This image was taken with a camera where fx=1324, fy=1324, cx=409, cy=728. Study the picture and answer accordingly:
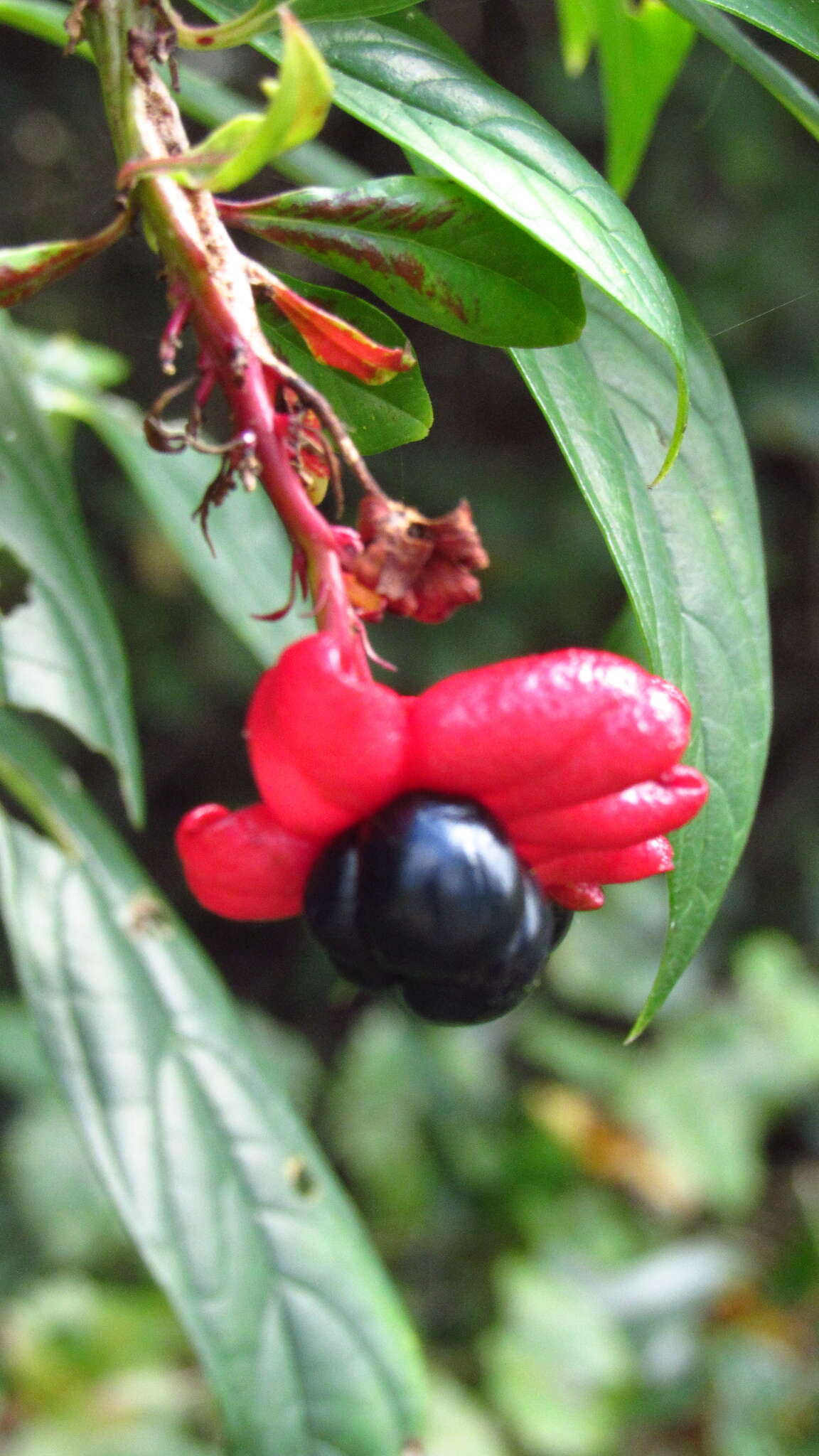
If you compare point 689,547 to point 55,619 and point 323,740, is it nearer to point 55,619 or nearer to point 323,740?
point 323,740

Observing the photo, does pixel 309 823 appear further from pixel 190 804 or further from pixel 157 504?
pixel 190 804

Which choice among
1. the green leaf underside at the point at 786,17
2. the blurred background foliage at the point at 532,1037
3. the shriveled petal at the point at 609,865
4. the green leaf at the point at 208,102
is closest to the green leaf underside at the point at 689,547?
the shriveled petal at the point at 609,865

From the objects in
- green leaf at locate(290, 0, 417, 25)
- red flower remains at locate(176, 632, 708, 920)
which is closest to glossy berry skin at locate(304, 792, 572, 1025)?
red flower remains at locate(176, 632, 708, 920)

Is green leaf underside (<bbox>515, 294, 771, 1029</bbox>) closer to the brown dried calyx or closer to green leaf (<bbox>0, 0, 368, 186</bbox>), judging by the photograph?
the brown dried calyx

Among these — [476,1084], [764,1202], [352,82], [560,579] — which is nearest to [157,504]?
[352,82]

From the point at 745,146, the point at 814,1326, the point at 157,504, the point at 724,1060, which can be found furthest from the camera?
the point at 745,146

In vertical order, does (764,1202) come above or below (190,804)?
below
